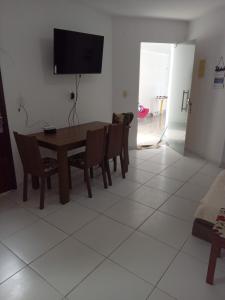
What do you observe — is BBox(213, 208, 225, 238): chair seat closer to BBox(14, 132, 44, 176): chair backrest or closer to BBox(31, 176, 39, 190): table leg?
BBox(14, 132, 44, 176): chair backrest

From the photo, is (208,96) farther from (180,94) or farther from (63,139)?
(63,139)

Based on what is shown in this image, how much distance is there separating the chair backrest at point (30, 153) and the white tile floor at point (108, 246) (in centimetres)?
43

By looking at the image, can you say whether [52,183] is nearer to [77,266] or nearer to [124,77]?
[77,266]

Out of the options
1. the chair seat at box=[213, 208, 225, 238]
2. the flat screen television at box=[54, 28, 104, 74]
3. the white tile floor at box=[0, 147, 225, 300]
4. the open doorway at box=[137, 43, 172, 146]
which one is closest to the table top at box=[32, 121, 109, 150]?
the white tile floor at box=[0, 147, 225, 300]

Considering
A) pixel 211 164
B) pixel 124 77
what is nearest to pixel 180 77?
pixel 124 77

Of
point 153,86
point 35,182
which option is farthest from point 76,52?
point 153,86

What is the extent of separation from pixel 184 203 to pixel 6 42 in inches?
108

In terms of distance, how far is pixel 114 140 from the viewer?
2.91 meters

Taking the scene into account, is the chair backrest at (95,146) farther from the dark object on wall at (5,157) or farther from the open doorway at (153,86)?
the open doorway at (153,86)

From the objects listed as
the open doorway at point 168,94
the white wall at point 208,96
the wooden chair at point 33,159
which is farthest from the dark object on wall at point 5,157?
the white wall at point 208,96

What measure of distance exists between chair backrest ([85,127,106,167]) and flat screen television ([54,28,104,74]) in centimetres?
100

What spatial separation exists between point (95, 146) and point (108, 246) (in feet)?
3.77

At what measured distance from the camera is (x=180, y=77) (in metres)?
4.05

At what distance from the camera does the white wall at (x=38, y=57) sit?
98.7 inches
